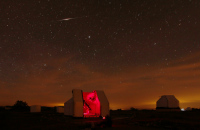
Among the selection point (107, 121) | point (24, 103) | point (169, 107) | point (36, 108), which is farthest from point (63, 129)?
point (24, 103)

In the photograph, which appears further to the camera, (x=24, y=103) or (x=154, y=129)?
(x=24, y=103)

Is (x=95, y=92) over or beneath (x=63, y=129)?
over

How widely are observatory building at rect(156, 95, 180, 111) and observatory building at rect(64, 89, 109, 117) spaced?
26798 mm

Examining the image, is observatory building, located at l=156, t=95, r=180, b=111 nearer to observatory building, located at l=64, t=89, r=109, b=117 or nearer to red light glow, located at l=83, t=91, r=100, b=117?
observatory building, located at l=64, t=89, r=109, b=117

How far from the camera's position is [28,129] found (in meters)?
11.9

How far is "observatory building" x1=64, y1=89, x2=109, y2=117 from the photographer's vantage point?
23.5m

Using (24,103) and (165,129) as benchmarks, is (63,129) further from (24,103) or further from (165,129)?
(24,103)

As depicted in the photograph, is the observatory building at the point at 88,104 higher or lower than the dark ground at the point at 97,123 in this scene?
higher

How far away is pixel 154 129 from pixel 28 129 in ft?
28.4

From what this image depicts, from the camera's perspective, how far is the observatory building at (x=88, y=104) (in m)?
23.5

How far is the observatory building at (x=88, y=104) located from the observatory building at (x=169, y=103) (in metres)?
26.8

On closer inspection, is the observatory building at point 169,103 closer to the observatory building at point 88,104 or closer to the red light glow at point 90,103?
the observatory building at point 88,104

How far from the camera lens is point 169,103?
1834 inches

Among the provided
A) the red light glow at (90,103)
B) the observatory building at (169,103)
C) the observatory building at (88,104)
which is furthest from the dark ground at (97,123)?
the observatory building at (169,103)
